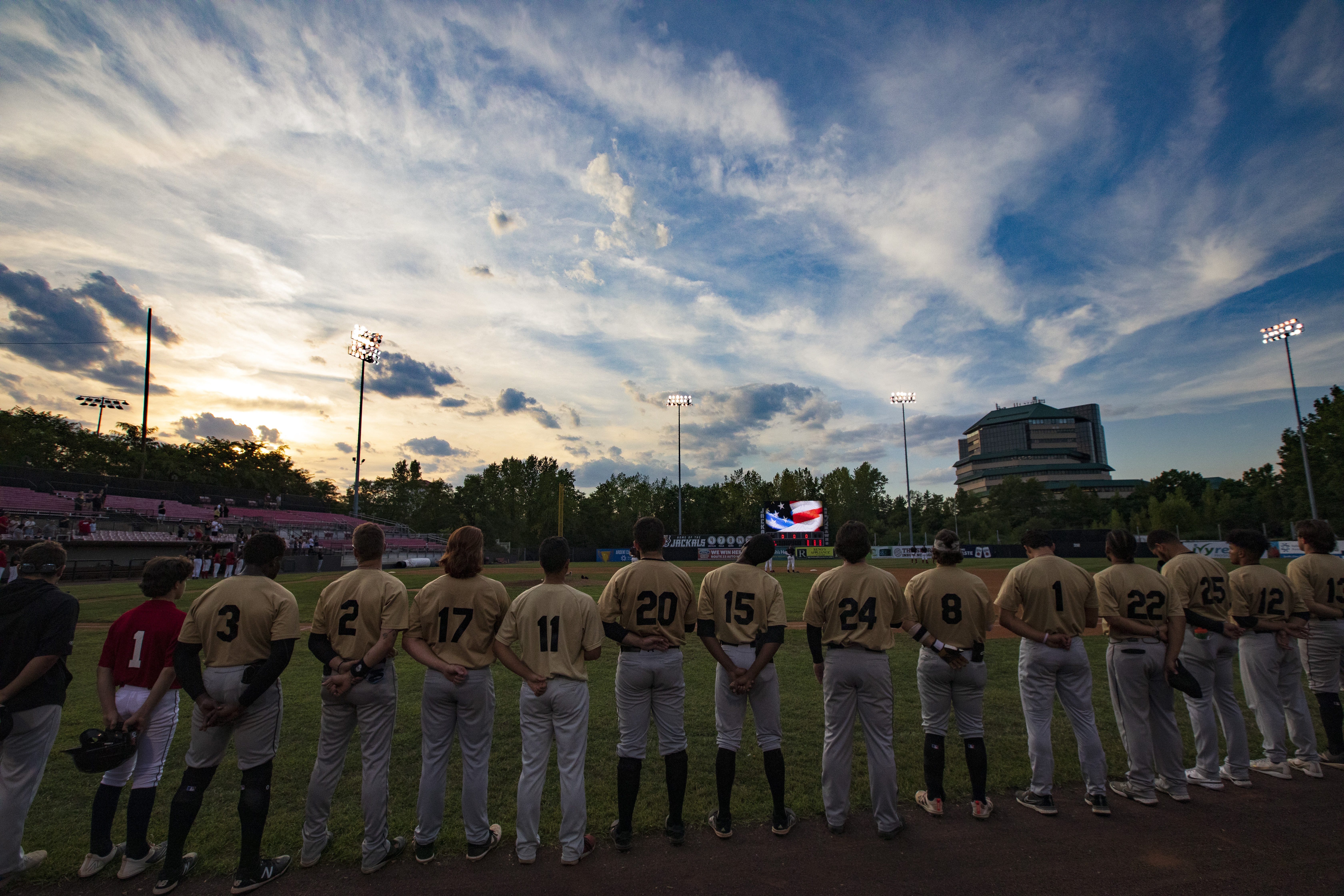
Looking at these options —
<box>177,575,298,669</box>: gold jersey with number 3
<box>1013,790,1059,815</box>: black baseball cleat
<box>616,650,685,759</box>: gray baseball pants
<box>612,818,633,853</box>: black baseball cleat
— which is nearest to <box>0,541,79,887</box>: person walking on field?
<box>177,575,298,669</box>: gold jersey with number 3

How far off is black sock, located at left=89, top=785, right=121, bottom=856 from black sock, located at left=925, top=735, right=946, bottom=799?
5895 mm

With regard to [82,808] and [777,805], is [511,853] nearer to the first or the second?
[777,805]

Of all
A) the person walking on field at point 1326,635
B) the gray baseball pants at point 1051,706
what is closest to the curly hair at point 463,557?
the gray baseball pants at point 1051,706

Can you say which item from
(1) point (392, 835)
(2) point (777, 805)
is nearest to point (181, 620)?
(1) point (392, 835)

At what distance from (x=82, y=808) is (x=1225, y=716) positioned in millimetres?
10044

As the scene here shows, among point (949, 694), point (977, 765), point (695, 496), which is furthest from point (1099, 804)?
point (695, 496)

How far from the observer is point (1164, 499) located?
260ft

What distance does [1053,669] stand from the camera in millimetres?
4805

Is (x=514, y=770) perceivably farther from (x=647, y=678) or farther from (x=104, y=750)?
(x=104, y=750)

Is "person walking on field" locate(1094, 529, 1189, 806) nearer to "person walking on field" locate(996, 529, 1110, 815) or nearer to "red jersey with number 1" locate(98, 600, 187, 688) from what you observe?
"person walking on field" locate(996, 529, 1110, 815)

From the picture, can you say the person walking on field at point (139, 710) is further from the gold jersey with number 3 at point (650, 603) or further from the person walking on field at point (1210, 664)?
the person walking on field at point (1210, 664)

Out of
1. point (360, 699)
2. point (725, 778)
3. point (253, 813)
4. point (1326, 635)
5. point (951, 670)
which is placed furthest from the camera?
point (1326, 635)

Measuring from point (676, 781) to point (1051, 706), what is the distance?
10.3 feet

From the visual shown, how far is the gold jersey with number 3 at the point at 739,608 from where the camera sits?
4.57m
